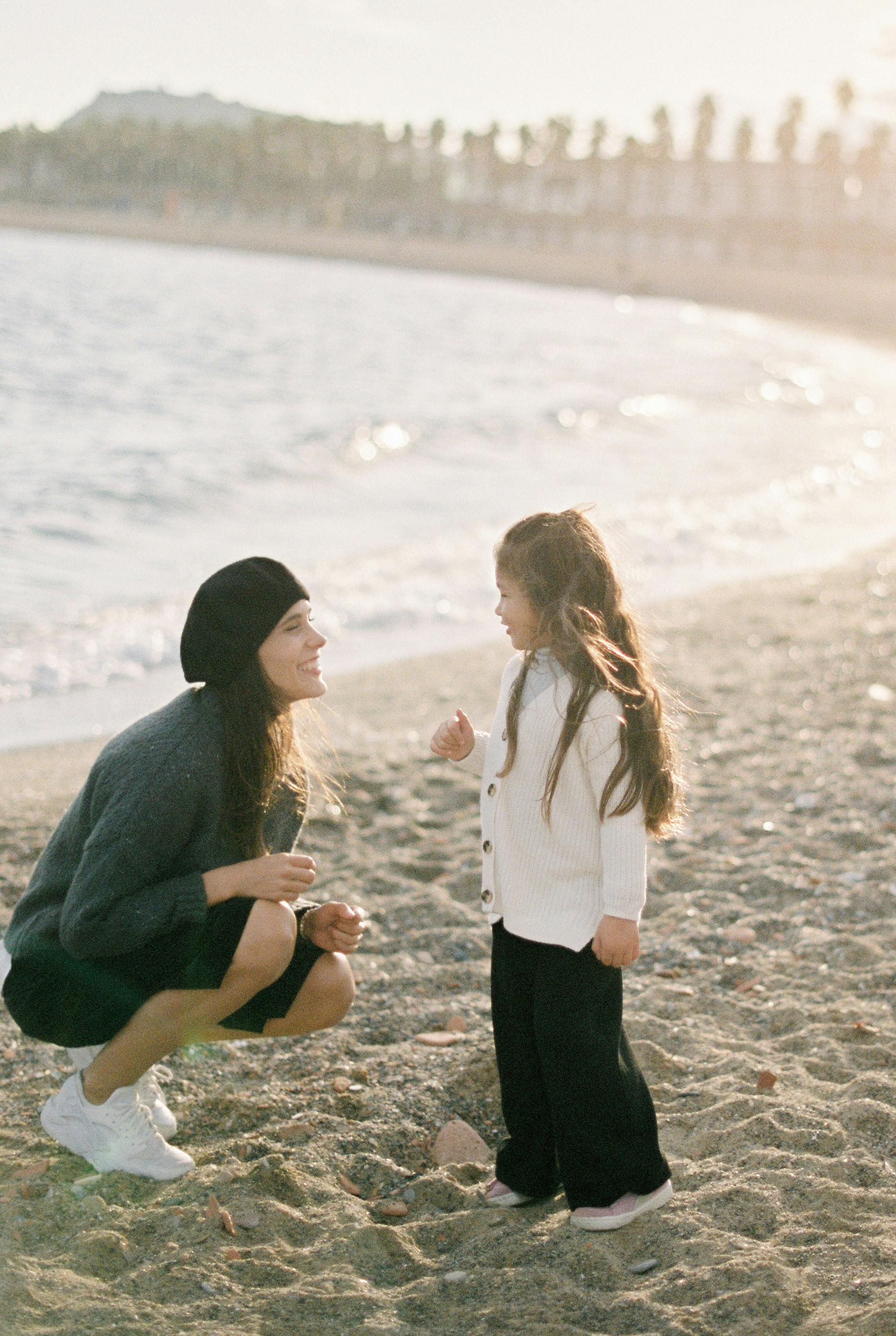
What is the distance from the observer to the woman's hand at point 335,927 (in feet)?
8.58

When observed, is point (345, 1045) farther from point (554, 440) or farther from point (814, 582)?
point (554, 440)

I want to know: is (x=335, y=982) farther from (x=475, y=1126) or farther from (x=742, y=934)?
(x=742, y=934)

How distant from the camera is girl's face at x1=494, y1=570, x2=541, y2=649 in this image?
2443 millimetres

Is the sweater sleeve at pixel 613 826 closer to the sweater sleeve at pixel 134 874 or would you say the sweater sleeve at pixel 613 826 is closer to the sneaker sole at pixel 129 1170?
the sweater sleeve at pixel 134 874

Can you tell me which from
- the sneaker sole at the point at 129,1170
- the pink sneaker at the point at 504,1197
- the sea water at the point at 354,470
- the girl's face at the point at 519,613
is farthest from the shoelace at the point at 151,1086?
the sea water at the point at 354,470

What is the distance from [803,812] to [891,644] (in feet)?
8.94

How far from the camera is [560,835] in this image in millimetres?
2396

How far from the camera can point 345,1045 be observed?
10.6 feet

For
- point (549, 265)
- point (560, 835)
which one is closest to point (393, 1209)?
point (560, 835)

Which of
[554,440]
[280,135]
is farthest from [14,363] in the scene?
[280,135]

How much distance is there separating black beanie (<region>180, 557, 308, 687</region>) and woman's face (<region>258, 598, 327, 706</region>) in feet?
0.06

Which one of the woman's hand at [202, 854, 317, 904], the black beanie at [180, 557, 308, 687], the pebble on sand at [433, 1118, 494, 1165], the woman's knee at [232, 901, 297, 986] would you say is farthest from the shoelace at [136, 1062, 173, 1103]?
the black beanie at [180, 557, 308, 687]

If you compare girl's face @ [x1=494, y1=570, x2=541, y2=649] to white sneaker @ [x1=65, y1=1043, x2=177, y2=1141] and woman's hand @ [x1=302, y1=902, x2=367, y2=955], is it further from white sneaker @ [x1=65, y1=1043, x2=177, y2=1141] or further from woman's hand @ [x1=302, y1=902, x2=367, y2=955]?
white sneaker @ [x1=65, y1=1043, x2=177, y2=1141]

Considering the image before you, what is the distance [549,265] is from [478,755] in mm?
81795
